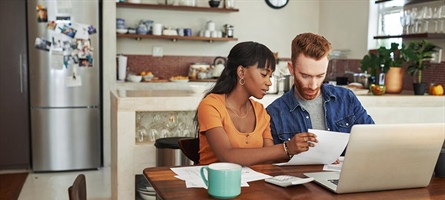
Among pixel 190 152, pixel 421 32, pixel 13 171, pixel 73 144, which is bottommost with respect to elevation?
pixel 13 171

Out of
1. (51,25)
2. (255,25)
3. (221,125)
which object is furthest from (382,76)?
(51,25)

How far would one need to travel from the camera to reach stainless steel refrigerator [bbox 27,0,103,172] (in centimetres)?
465

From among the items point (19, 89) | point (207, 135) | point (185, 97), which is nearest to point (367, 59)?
point (185, 97)

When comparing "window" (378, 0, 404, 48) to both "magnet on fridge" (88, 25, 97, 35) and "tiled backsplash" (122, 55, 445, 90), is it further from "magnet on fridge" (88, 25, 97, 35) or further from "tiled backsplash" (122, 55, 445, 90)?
"magnet on fridge" (88, 25, 97, 35)

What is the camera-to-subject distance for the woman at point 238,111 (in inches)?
70.7

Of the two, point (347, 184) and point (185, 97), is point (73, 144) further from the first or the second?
point (347, 184)

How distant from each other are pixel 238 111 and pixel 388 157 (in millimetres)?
773

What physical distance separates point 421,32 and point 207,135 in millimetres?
3173

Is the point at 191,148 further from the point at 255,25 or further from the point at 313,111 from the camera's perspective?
the point at 255,25

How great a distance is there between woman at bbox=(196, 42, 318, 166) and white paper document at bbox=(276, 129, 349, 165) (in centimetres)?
8

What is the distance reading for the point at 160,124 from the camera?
10.3 ft

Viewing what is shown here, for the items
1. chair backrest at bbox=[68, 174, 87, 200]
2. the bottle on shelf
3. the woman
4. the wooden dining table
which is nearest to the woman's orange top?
the woman

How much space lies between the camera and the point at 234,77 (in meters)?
1.98

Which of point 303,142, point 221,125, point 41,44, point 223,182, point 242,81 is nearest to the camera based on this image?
point 223,182
